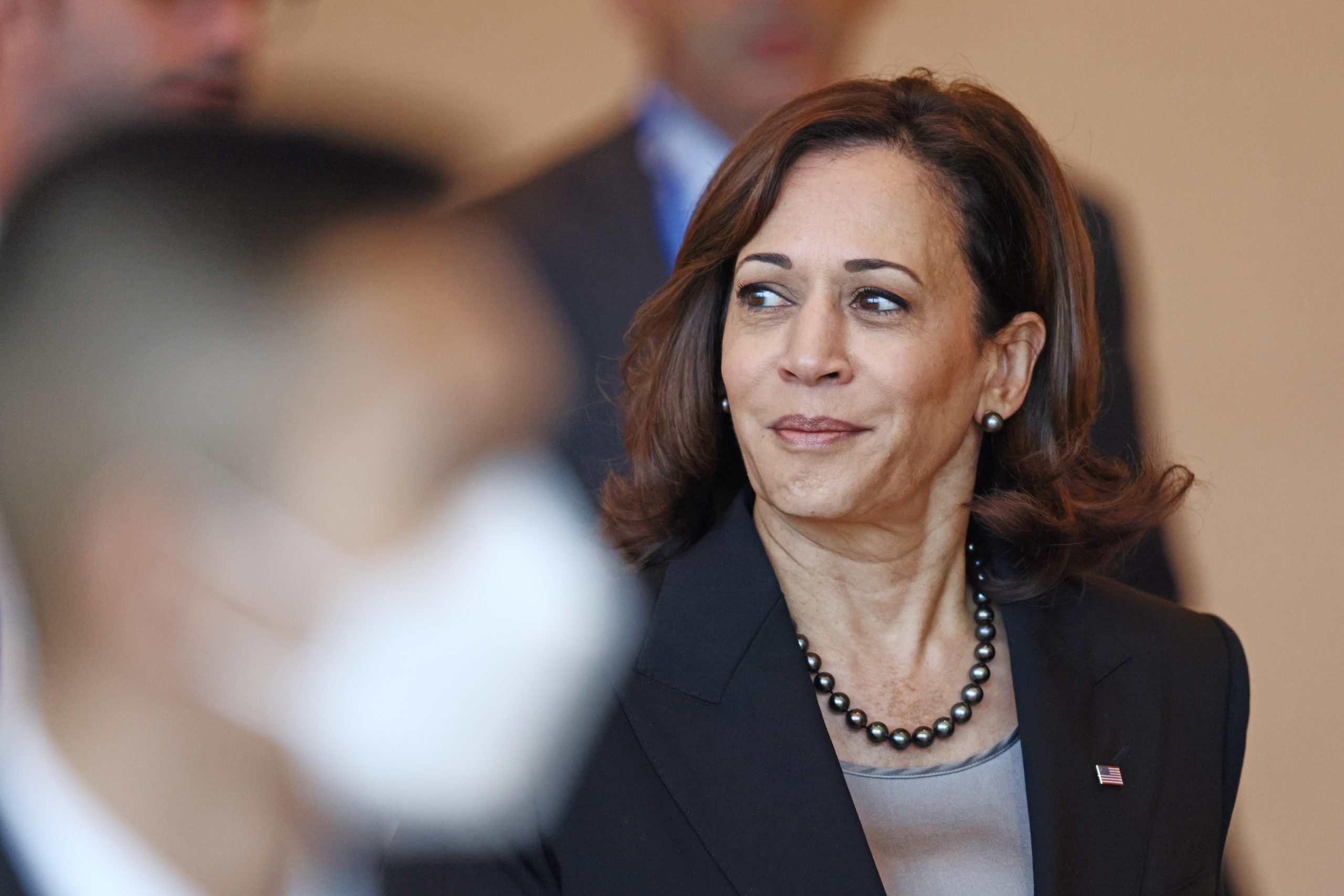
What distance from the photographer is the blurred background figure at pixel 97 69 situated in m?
1.81

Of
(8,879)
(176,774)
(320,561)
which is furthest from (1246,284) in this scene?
(8,879)

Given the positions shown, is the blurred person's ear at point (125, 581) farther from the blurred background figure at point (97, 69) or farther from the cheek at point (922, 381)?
the cheek at point (922, 381)

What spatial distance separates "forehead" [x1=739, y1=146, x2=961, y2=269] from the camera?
1584 mm

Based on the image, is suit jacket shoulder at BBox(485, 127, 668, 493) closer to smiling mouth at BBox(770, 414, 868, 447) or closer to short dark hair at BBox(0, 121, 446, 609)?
short dark hair at BBox(0, 121, 446, 609)

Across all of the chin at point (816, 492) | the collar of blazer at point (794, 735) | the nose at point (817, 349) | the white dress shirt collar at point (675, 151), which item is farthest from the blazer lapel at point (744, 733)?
the white dress shirt collar at point (675, 151)

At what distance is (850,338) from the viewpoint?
62.0 inches

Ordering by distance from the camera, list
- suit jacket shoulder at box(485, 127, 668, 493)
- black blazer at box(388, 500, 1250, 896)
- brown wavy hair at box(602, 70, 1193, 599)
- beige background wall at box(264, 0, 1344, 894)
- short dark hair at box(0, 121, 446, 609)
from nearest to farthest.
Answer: black blazer at box(388, 500, 1250, 896), brown wavy hair at box(602, 70, 1193, 599), short dark hair at box(0, 121, 446, 609), suit jacket shoulder at box(485, 127, 668, 493), beige background wall at box(264, 0, 1344, 894)

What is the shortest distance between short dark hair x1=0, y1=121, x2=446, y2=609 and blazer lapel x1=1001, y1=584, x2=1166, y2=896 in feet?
3.68

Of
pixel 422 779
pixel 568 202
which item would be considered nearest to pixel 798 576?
pixel 422 779

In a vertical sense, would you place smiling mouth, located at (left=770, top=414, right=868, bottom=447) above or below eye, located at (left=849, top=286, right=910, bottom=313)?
below

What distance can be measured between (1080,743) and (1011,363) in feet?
1.65

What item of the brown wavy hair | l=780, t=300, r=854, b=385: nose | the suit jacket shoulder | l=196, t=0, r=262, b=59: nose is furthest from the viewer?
the suit jacket shoulder

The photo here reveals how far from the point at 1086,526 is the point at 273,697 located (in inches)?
46.6

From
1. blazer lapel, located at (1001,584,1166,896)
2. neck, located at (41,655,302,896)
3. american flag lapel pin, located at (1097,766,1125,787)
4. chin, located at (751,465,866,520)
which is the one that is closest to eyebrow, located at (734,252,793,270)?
chin, located at (751,465,866,520)
